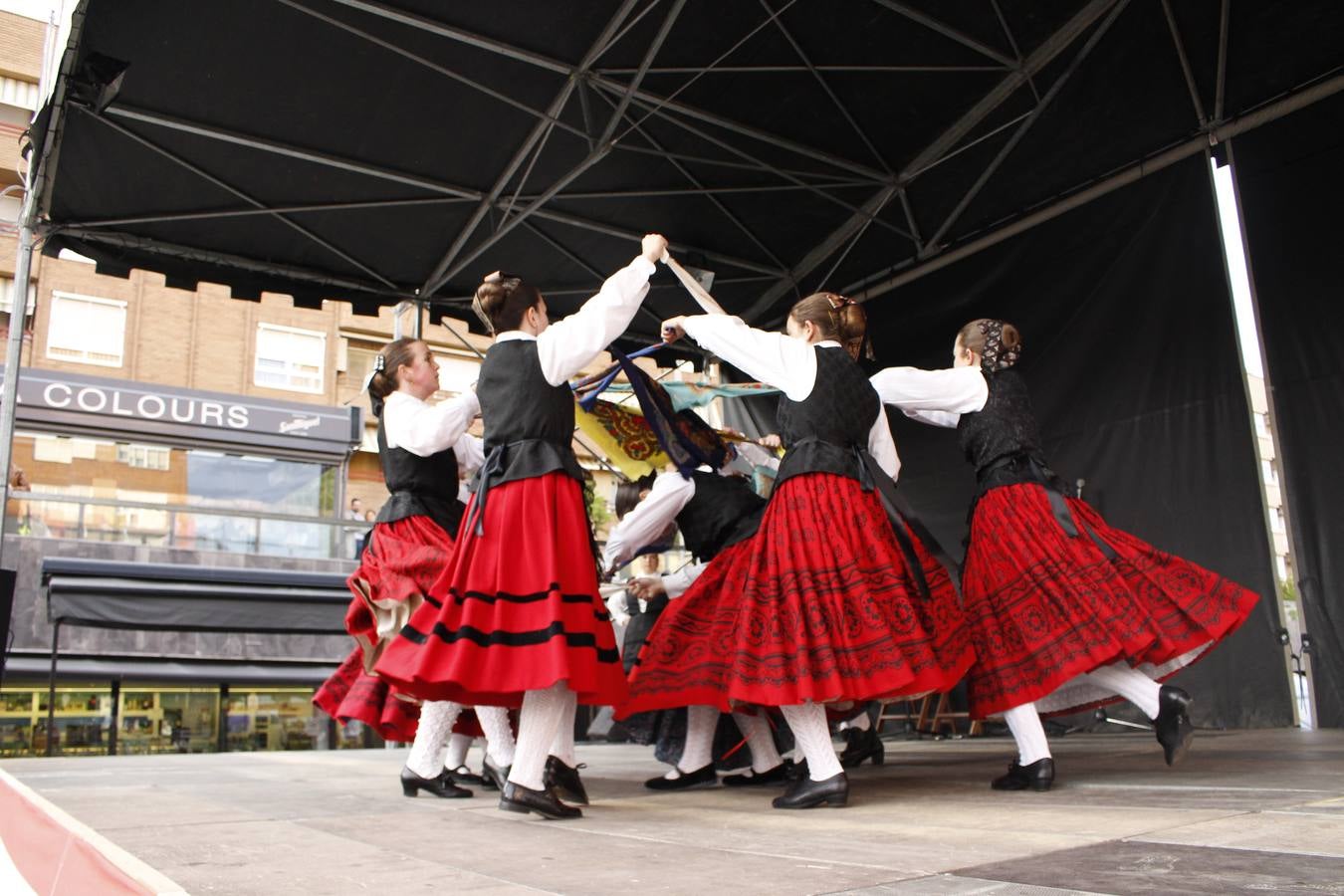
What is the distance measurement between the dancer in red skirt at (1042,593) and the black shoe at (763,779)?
0.82m

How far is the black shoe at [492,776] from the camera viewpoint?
3.24 meters

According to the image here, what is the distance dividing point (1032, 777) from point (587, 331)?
1672mm

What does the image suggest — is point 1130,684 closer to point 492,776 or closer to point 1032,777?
point 1032,777

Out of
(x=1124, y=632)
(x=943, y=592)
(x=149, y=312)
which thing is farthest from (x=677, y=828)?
(x=149, y=312)

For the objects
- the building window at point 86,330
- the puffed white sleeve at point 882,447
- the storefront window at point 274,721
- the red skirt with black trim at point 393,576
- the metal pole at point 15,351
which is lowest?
the storefront window at point 274,721

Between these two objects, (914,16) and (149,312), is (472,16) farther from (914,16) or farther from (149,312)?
(149,312)

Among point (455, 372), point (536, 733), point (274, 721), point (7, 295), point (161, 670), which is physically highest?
point (7, 295)

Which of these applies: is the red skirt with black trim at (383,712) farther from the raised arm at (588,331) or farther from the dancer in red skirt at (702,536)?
the raised arm at (588,331)

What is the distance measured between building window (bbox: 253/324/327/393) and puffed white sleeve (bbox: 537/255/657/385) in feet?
69.8

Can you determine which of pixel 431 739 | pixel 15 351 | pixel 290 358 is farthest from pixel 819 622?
pixel 290 358

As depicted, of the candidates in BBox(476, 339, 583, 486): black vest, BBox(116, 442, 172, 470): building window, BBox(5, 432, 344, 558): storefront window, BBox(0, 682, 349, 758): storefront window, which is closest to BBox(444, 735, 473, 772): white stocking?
BBox(476, 339, 583, 486): black vest

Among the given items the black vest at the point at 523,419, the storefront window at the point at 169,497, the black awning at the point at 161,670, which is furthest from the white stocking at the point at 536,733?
the storefront window at the point at 169,497

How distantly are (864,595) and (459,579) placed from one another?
1.02 m

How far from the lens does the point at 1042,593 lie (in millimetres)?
2902
